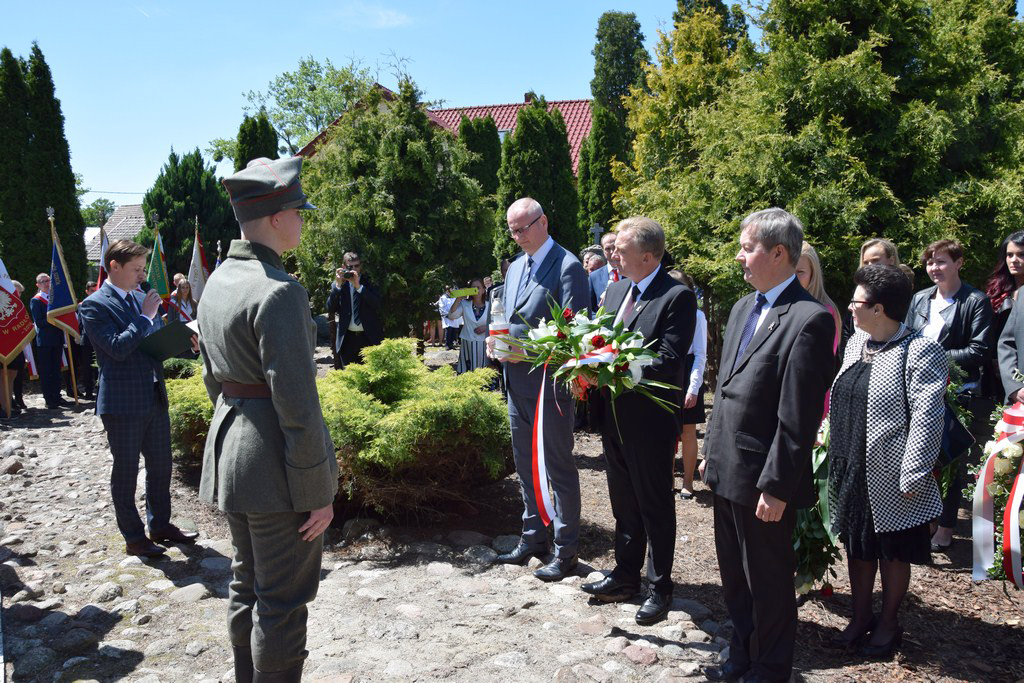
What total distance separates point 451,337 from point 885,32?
13.8 metres

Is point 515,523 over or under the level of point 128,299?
under

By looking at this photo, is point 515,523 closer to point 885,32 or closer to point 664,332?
point 664,332

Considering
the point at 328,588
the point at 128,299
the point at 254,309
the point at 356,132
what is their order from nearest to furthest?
the point at 254,309 < the point at 328,588 < the point at 128,299 < the point at 356,132

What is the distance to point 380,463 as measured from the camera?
5.20 meters

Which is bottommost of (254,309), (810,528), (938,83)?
(810,528)

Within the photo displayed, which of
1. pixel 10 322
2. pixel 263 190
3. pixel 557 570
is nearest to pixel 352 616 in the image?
pixel 557 570

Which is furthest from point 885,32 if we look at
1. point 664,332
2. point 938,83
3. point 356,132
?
point 356,132

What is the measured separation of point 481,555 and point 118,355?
2.58 meters

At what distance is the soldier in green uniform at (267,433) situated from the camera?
8.71 ft

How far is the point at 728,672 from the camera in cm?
339

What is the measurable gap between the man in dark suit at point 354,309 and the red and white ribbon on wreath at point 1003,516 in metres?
7.49

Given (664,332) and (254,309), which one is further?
(664,332)

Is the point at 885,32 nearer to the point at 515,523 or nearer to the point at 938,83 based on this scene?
the point at 938,83

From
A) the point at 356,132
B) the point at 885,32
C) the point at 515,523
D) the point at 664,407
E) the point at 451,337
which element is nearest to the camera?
the point at 664,407
